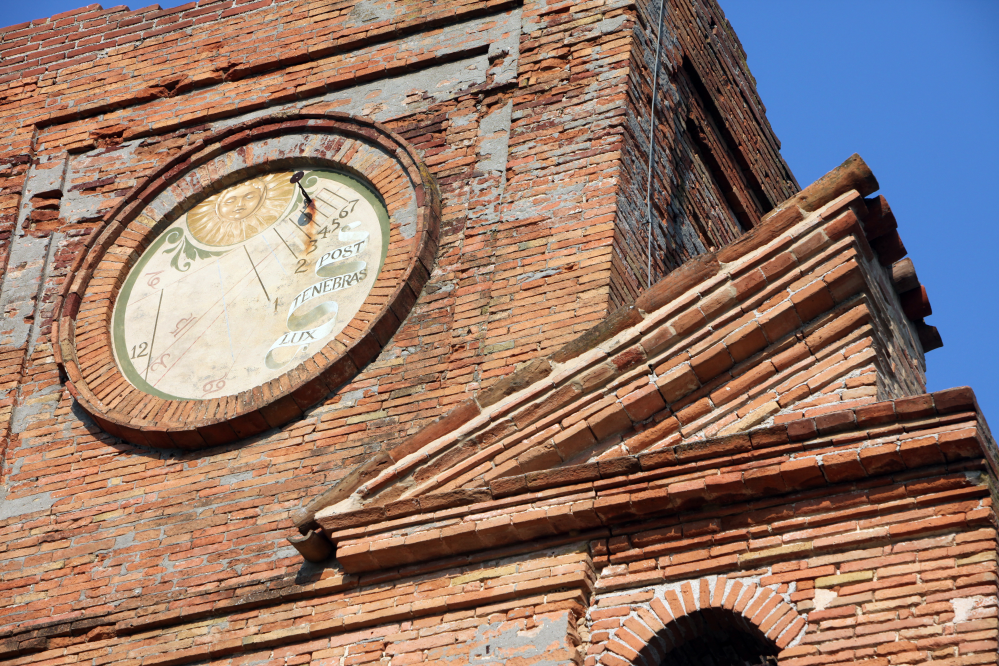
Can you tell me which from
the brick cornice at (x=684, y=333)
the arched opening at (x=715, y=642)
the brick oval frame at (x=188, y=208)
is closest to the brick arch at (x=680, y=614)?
the arched opening at (x=715, y=642)

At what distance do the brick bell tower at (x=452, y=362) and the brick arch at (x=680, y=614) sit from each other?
1 centimetres

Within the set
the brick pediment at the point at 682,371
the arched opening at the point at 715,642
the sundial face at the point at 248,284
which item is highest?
the sundial face at the point at 248,284

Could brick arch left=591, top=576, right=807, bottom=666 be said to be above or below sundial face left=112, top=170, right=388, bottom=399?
below

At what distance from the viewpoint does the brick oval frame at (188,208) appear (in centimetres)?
1002

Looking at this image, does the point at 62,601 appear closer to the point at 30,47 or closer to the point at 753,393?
the point at 753,393

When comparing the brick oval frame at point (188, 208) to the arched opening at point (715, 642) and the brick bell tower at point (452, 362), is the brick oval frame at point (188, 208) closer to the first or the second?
the brick bell tower at point (452, 362)

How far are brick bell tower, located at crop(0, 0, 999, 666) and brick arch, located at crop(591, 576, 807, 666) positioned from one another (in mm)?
14

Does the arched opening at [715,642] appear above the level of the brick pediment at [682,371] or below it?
below

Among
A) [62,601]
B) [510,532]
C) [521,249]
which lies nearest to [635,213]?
[521,249]

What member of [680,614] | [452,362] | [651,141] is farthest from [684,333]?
[651,141]

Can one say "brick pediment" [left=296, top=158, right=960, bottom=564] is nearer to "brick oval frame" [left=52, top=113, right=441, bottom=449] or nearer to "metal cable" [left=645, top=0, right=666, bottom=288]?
"brick oval frame" [left=52, top=113, right=441, bottom=449]

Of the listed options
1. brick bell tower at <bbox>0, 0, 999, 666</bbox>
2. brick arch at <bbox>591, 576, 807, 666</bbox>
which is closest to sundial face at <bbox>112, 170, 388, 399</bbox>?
brick bell tower at <bbox>0, 0, 999, 666</bbox>

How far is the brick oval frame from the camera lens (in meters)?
10.0

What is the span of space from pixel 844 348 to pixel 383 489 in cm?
254
